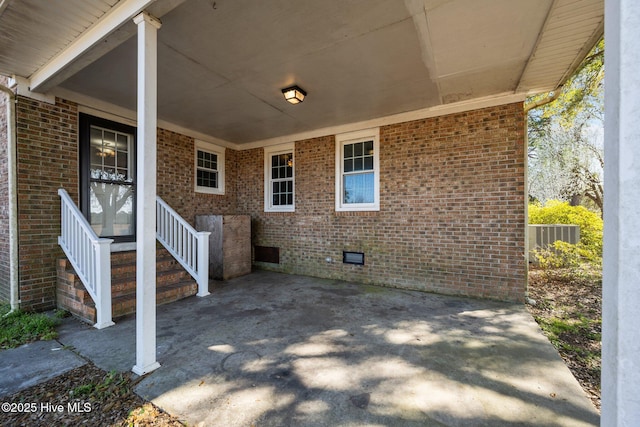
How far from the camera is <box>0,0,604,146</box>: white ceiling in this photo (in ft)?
8.44

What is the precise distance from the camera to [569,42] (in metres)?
3.00

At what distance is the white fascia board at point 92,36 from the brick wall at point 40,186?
20.5 inches

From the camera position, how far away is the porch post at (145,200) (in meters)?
2.37

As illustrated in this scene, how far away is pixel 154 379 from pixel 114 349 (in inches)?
35.3

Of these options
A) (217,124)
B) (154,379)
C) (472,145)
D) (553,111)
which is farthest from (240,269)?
(553,111)

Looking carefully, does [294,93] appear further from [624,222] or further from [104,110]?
[624,222]

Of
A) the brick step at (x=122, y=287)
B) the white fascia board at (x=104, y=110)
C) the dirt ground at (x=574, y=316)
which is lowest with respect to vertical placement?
the dirt ground at (x=574, y=316)

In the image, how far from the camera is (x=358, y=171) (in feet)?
19.3

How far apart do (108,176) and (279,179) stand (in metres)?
3.48

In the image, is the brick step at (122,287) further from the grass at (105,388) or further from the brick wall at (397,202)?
the grass at (105,388)

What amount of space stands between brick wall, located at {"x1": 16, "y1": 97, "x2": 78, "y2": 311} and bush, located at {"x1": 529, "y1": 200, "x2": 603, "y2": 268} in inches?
356

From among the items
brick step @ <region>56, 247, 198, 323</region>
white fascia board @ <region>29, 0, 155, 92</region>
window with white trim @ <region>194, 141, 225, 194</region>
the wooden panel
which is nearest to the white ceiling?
white fascia board @ <region>29, 0, 155, 92</region>

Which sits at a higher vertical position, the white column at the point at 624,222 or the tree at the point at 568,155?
the tree at the point at 568,155

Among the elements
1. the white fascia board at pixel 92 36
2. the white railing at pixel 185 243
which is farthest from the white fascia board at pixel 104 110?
the white railing at pixel 185 243
